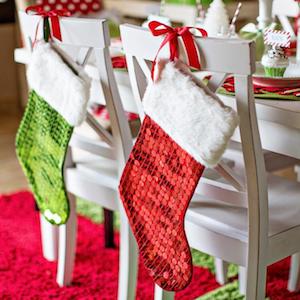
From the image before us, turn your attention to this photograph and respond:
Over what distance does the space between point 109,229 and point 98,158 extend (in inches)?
15.7

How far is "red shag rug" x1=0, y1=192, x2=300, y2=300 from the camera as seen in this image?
7.46 feet

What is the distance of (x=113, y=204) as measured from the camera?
2057mm

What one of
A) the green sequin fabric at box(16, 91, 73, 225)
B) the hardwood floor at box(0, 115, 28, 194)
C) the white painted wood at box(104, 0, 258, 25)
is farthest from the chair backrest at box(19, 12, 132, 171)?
the hardwood floor at box(0, 115, 28, 194)

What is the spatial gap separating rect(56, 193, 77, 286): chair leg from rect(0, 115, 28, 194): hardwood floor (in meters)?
0.97

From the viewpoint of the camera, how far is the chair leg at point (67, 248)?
89.1 inches

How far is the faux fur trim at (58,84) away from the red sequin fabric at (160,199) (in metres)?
0.22

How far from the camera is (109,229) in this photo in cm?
255

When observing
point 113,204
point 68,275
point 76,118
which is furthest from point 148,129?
point 68,275

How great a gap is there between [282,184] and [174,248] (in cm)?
43

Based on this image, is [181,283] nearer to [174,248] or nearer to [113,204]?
[174,248]

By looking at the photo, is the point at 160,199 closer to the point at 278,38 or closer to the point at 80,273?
the point at 278,38

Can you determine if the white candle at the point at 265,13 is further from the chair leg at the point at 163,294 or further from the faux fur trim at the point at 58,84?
the chair leg at the point at 163,294

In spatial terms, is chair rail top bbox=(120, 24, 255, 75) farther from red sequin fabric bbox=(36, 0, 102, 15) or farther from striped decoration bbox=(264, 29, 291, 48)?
red sequin fabric bbox=(36, 0, 102, 15)

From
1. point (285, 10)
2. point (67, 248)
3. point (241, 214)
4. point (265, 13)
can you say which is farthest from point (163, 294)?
point (285, 10)
